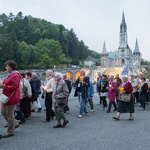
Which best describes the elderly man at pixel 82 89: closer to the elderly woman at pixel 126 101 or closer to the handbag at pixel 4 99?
the elderly woman at pixel 126 101

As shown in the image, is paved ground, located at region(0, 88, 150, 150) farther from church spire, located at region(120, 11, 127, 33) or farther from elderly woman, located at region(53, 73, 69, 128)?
church spire, located at region(120, 11, 127, 33)

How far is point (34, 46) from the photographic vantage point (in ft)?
236

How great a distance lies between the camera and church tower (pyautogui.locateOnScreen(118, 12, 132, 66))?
105 m

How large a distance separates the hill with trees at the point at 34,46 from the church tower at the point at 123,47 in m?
14.7

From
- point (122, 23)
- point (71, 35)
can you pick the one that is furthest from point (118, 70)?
point (122, 23)

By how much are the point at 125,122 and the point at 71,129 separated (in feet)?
6.89

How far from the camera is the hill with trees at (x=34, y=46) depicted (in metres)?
59.4

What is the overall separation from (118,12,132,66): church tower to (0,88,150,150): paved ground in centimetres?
9494

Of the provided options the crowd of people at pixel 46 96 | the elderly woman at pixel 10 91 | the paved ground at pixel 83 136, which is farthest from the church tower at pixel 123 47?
the elderly woman at pixel 10 91

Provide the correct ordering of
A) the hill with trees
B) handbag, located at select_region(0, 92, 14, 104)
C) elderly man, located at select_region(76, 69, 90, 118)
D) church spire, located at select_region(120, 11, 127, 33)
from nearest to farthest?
1. handbag, located at select_region(0, 92, 14, 104)
2. elderly man, located at select_region(76, 69, 90, 118)
3. the hill with trees
4. church spire, located at select_region(120, 11, 127, 33)

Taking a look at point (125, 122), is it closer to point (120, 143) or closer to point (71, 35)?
point (120, 143)

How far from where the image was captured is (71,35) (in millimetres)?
93312

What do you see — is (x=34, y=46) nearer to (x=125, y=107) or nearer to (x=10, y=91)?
(x=125, y=107)

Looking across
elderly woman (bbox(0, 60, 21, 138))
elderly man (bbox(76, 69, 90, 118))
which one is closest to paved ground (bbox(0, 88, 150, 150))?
elderly woman (bbox(0, 60, 21, 138))
